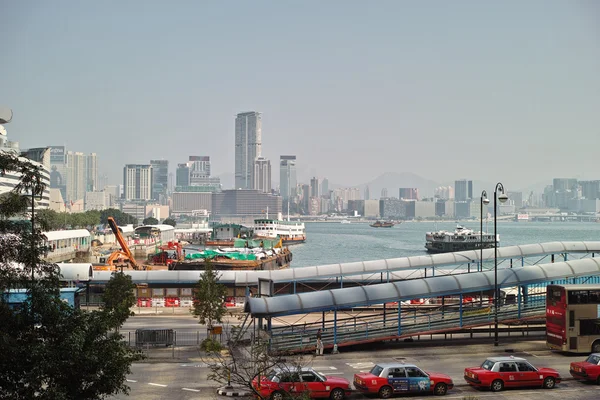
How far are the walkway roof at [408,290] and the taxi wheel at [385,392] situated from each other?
258 inches

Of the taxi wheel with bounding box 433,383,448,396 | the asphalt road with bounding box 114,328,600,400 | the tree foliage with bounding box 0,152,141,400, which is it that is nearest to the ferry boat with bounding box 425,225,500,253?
the asphalt road with bounding box 114,328,600,400

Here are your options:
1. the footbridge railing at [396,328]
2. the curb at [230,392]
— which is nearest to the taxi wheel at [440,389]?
the curb at [230,392]

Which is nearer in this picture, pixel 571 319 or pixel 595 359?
pixel 595 359

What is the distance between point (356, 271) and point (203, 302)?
12.0 m

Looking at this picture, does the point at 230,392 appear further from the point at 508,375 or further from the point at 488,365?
the point at 508,375

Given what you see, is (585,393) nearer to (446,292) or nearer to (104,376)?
(446,292)

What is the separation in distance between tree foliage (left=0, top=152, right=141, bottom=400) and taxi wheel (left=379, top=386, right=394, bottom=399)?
9.61 metres

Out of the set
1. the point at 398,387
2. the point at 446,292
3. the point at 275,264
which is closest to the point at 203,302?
the point at 446,292

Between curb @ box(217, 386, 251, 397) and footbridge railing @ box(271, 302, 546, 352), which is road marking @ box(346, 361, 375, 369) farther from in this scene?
curb @ box(217, 386, 251, 397)

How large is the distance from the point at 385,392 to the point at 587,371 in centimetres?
737


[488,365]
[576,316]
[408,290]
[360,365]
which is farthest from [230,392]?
[576,316]

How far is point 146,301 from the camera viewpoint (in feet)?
161

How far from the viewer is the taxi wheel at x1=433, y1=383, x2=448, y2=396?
23.2m

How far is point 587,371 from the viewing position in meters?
24.6
